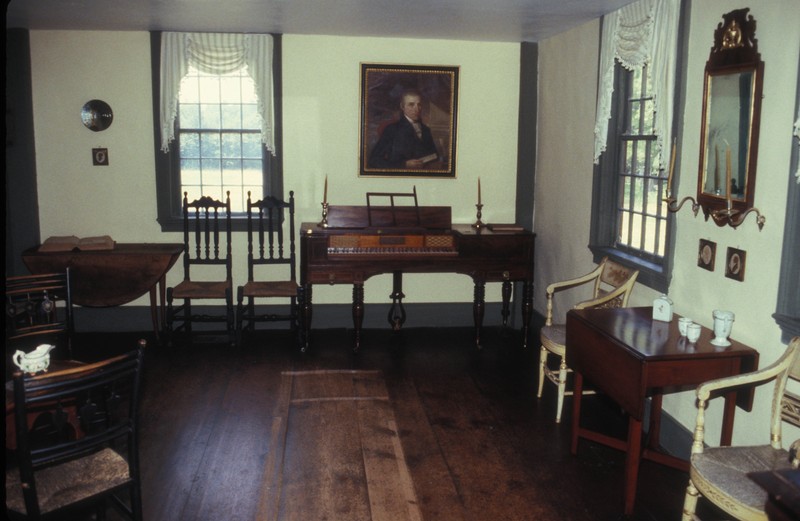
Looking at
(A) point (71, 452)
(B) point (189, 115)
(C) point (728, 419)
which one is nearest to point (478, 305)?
(C) point (728, 419)

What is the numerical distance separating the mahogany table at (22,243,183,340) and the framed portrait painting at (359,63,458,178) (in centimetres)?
208

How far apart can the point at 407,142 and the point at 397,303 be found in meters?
1.54

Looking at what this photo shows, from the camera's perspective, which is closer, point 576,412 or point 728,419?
point 728,419

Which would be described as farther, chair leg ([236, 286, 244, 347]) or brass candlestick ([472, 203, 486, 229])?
brass candlestick ([472, 203, 486, 229])

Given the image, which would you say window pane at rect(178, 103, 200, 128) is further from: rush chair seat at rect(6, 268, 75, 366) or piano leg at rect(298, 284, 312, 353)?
rush chair seat at rect(6, 268, 75, 366)

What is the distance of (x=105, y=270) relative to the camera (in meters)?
6.01

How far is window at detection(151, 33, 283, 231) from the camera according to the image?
6.34 m

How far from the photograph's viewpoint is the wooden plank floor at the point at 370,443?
3.63m

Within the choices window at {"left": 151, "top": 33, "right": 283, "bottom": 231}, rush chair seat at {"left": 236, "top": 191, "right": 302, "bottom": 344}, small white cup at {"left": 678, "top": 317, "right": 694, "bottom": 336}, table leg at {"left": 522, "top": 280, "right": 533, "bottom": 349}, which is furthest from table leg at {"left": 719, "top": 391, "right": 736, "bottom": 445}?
window at {"left": 151, "top": 33, "right": 283, "bottom": 231}

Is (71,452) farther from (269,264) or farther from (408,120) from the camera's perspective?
(408,120)

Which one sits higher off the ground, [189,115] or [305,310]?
[189,115]

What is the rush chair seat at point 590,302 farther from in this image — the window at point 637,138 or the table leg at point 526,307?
the table leg at point 526,307

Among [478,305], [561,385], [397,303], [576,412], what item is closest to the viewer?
[576,412]

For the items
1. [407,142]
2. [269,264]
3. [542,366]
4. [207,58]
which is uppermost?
[207,58]
